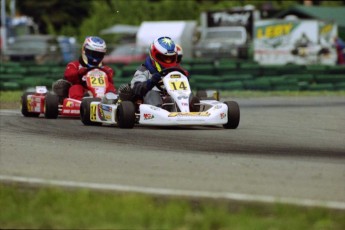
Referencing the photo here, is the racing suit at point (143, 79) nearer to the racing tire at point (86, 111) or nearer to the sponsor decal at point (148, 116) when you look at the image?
the sponsor decal at point (148, 116)

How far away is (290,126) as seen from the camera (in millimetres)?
13156

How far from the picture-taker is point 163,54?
12609 mm

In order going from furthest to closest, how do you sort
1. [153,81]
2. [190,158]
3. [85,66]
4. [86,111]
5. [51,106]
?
[85,66], [51,106], [86,111], [153,81], [190,158]

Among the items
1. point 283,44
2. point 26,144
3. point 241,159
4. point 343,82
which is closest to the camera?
point 241,159

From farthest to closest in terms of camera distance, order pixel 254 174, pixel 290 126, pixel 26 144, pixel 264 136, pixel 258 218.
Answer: pixel 290 126 → pixel 264 136 → pixel 26 144 → pixel 254 174 → pixel 258 218

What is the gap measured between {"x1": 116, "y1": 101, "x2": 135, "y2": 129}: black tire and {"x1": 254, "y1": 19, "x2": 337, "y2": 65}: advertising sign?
2185 cm

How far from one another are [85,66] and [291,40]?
21.0 metres

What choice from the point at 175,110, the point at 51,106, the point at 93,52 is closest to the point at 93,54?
the point at 93,52

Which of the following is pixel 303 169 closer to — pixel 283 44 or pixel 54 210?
pixel 54 210

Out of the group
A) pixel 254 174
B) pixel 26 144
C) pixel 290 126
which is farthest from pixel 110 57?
pixel 254 174

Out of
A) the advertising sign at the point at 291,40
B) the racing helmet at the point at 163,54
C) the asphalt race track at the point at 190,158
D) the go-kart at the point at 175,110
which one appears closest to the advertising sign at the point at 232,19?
the advertising sign at the point at 291,40

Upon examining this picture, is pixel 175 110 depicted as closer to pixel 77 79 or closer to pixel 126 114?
pixel 126 114

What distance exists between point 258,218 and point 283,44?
28.9 metres

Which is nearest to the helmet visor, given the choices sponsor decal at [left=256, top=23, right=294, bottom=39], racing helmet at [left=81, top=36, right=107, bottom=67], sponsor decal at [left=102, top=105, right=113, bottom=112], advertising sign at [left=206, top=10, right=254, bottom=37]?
racing helmet at [left=81, top=36, right=107, bottom=67]
